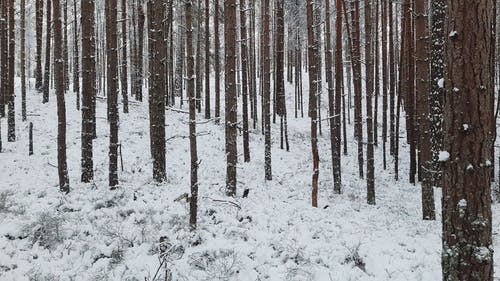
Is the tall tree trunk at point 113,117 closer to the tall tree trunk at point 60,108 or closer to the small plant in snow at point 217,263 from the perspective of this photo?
the tall tree trunk at point 60,108

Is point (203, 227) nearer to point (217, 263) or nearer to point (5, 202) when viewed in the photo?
point (217, 263)

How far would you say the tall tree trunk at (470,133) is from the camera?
351 centimetres

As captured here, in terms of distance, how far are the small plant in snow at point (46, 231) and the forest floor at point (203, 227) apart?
0.02m

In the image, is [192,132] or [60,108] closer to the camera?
[192,132]

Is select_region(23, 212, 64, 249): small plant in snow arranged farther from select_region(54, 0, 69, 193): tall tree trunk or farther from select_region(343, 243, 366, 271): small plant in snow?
select_region(343, 243, 366, 271): small plant in snow

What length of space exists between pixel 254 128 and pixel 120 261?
41.8 feet

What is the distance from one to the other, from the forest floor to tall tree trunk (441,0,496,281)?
295cm

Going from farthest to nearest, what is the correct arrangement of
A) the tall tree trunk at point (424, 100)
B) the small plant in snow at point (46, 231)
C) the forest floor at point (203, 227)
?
the tall tree trunk at point (424, 100) < the small plant in snow at point (46, 231) < the forest floor at point (203, 227)

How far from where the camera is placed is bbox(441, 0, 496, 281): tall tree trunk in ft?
11.5

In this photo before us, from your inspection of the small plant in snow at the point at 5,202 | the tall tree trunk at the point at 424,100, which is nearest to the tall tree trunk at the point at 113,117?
the small plant in snow at the point at 5,202

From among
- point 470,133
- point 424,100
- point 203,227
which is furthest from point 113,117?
point 470,133

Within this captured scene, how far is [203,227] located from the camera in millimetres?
7914

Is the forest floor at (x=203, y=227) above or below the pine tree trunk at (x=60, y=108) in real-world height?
below

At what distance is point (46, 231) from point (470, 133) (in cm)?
746
